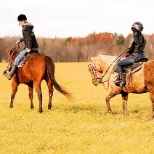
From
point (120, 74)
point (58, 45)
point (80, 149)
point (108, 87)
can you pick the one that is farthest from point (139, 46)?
point (58, 45)

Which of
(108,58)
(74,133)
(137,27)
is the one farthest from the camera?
(108,58)

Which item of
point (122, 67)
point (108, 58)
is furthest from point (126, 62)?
point (108, 58)

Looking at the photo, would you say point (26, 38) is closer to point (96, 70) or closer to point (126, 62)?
point (96, 70)

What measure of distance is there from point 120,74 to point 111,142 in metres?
4.22

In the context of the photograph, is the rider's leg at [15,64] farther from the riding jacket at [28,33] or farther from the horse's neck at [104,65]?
the horse's neck at [104,65]

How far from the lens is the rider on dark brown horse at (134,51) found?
12.5 m

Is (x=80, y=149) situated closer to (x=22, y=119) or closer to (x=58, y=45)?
(x=22, y=119)

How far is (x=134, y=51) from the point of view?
12.7m

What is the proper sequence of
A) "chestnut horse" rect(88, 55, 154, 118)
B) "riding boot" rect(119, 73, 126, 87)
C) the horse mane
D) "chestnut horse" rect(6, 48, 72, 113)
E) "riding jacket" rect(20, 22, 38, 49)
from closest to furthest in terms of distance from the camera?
1. "chestnut horse" rect(88, 55, 154, 118)
2. "riding boot" rect(119, 73, 126, 87)
3. the horse mane
4. "chestnut horse" rect(6, 48, 72, 113)
5. "riding jacket" rect(20, 22, 38, 49)

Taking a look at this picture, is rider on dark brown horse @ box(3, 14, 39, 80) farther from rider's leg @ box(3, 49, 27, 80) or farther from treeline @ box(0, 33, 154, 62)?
treeline @ box(0, 33, 154, 62)

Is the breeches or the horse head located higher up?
the breeches

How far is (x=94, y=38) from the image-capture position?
139 m

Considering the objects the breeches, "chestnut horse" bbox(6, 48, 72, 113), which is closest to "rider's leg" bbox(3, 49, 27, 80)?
"chestnut horse" bbox(6, 48, 72, 113)

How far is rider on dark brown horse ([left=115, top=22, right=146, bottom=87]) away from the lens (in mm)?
12539
